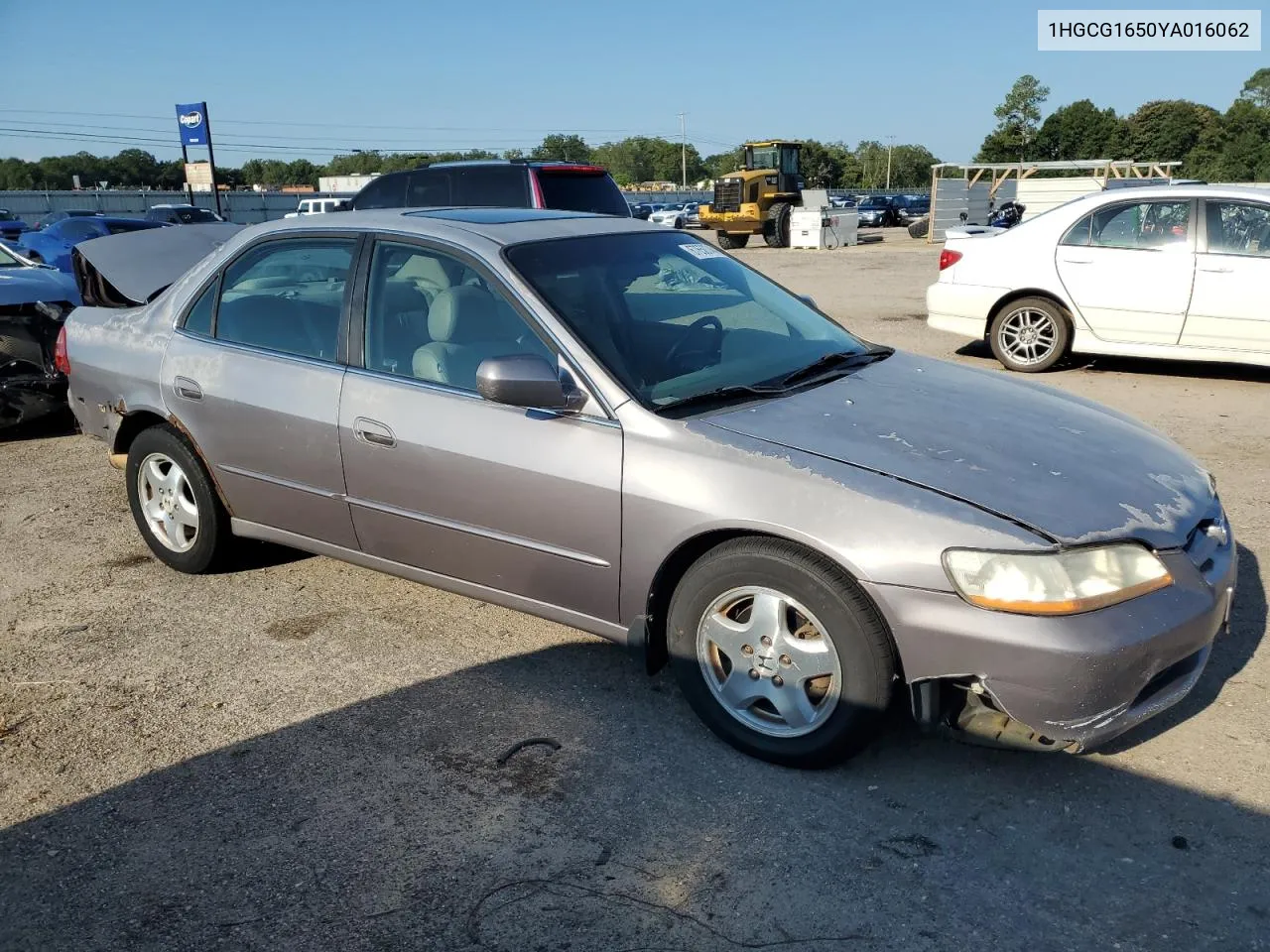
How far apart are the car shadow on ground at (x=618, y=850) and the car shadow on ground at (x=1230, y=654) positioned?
27 cm

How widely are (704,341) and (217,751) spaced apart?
2.15 m

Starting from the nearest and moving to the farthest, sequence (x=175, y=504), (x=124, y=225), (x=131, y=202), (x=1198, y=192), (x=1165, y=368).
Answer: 1. (x=175, y=504)
2. (x=1198, y=192)
3. (x=1165, y=368)
4. (x=124, y=225)
5. (x=131, y=202)

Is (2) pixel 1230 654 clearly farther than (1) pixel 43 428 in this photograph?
No

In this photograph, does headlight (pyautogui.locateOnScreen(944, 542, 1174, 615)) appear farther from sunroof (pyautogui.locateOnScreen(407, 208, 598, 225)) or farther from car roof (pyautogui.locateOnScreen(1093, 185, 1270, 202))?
car roof (pyautogui.locateOnScreen(1093, 185, 1270, 202))

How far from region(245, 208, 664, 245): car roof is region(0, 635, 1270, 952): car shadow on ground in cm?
178

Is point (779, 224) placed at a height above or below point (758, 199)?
below

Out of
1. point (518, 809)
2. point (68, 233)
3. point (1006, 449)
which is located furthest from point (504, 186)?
point (68, 233)

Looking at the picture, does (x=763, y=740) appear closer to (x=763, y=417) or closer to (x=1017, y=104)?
(x=763, y=417)

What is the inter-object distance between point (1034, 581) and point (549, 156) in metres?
79.0

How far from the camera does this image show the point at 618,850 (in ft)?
8.79

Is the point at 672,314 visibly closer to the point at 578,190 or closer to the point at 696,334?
the point at 696,334

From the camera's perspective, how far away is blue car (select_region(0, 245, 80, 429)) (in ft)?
23.2

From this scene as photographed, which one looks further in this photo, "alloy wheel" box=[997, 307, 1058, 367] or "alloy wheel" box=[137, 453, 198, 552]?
"alloy wheel" box=[997, 307, 1058, 367]

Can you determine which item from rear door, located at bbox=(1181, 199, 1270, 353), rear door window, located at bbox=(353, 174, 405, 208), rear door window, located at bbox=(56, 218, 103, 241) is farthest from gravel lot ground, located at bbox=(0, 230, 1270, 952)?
rear door window, located at bbox=(56, 218, 103, 241)
